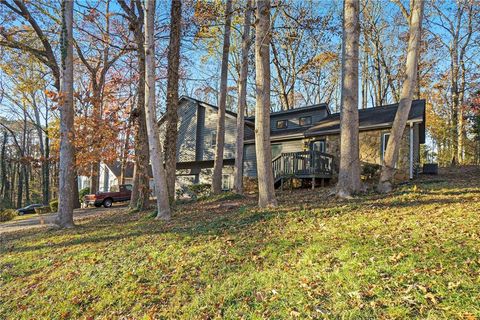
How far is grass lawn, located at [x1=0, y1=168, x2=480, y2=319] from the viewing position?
3.06 m

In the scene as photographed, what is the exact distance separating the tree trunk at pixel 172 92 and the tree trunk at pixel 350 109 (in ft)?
19.5

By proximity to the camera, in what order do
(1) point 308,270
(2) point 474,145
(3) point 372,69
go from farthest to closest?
(3) point 372,69 < (2) point 474,145 < (1) point 308,270

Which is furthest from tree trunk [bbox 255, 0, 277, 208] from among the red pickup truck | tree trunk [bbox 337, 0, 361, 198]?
the red pickup truck

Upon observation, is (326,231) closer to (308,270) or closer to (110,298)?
(308,270)

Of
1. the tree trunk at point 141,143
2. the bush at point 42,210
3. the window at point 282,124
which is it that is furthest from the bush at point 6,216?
the window at point 282,124

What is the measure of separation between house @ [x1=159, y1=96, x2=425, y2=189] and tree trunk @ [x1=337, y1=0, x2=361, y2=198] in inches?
217

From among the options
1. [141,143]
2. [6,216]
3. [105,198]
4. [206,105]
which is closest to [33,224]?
[141,143]

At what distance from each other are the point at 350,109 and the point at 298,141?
30.8 ft

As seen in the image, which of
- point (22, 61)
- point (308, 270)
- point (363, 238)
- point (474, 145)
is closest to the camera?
point (308, 270)

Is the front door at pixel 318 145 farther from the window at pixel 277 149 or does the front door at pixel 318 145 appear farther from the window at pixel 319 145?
the window at pixel 277 149

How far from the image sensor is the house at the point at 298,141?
13.7 metres

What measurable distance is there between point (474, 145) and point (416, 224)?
25260 millimetres

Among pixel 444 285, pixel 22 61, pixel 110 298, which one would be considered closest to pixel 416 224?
pixel 444 285

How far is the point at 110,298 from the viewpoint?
416cm
